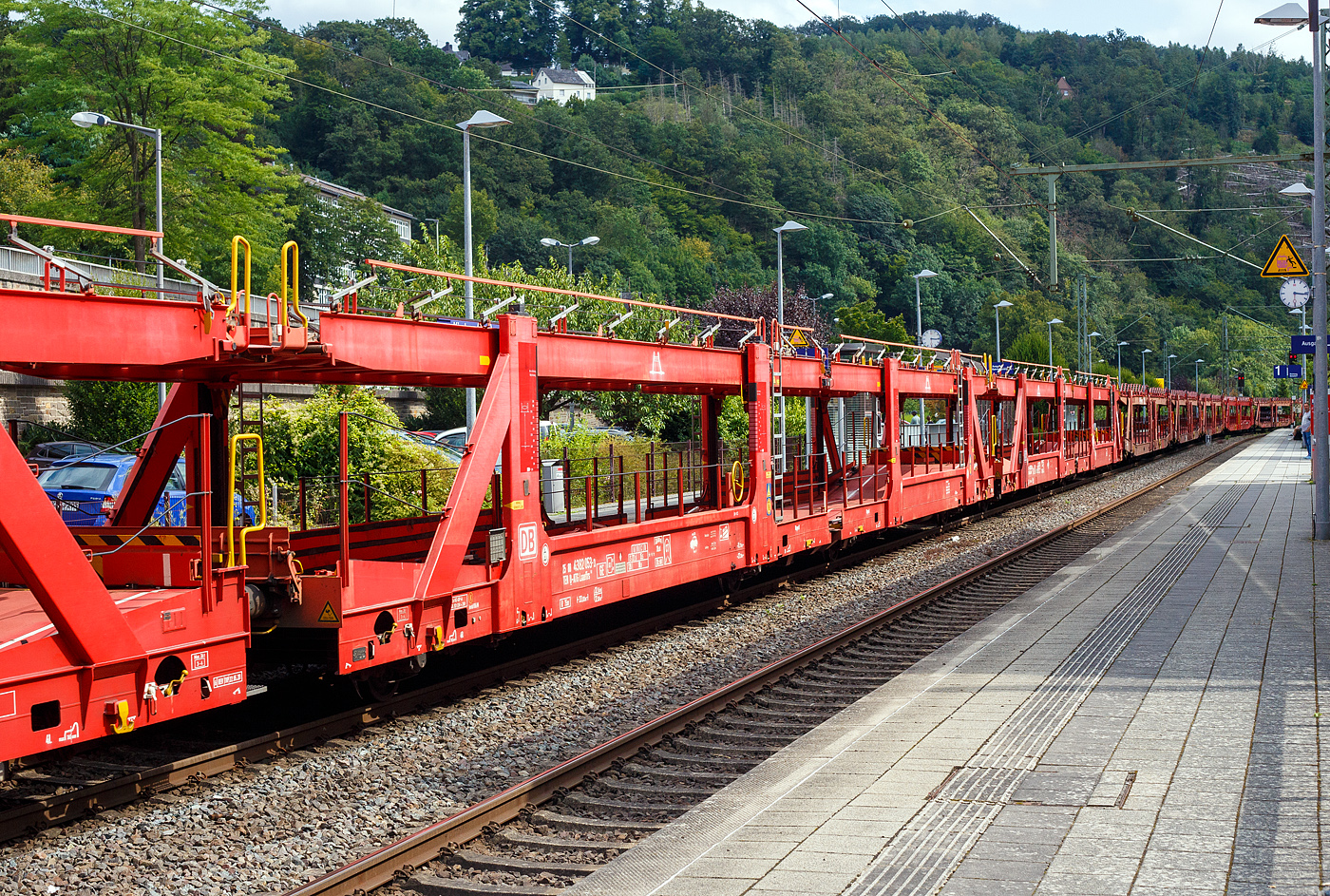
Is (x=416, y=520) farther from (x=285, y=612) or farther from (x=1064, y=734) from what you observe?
(x=1064, y=734)

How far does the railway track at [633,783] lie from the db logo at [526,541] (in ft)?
6.67

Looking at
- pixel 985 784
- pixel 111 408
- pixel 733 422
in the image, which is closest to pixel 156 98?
pixel 111 408

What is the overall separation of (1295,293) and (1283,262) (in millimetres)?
3011

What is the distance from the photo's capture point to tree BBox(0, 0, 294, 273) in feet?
115

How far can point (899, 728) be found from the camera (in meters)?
8.13

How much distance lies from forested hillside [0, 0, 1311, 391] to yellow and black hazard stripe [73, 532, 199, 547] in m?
51.9

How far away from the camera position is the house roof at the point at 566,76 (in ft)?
519

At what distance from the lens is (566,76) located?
531 feet

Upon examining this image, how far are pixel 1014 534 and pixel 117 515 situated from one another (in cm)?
1689

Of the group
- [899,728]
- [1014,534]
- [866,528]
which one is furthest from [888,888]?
[1014,534]

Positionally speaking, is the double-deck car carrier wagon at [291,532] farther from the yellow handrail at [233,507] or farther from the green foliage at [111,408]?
the green foliage at [111,408]

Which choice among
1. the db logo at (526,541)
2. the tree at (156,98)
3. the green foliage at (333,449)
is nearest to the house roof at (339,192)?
the tree at (156,98)

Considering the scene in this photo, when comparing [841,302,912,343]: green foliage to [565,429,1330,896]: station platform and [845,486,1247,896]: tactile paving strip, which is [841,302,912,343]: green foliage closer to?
[565,429,1330,896]: station platform

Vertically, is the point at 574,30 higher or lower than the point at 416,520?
higher
